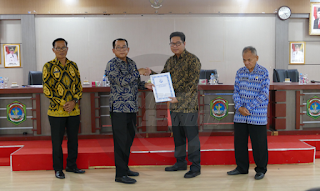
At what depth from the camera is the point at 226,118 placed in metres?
3.49

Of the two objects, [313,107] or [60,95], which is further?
[313,107]

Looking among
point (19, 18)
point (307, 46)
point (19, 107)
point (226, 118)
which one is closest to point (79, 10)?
point (19, 18)

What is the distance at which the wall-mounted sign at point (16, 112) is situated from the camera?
3.30 meters

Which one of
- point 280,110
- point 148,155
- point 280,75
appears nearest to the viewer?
point 148,155

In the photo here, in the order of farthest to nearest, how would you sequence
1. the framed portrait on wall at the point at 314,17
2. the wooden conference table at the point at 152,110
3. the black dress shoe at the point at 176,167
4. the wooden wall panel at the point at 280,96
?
the framed portrait on wall at the point at 314,17, the wooden wall panel at the point at 280,96, the wooden conference table at the point at 152,110, the black dress shoe at the point at 176,167

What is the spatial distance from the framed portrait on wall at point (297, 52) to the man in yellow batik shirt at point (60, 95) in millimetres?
5666

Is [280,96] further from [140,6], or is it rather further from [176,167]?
[140,6]

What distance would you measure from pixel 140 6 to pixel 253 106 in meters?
4.49

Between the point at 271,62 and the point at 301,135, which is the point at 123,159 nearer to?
the point at 301,135

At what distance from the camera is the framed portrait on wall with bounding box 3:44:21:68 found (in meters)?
5.84

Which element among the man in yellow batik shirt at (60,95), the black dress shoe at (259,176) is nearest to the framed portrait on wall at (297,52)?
the black dress shoe at (259,176)

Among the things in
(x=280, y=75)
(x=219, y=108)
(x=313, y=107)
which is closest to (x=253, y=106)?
(x=219, y=108)

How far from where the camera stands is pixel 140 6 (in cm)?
591

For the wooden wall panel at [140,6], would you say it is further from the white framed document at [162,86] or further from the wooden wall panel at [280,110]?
the white framed document at [162,86]
